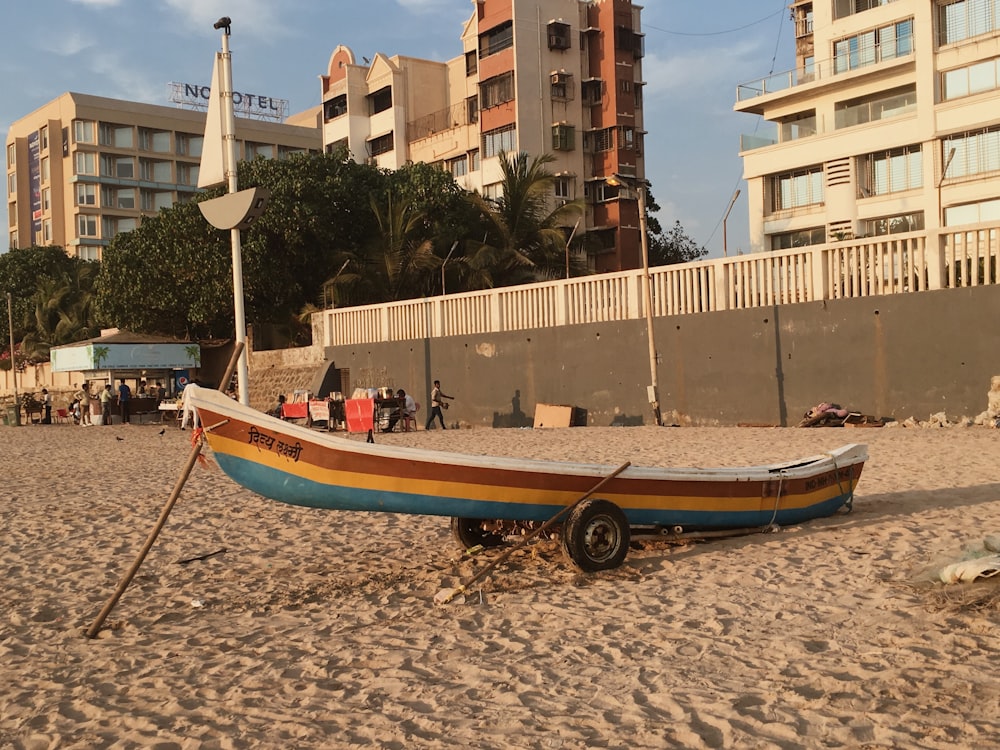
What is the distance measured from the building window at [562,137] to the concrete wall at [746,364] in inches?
812

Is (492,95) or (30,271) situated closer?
(492,95)

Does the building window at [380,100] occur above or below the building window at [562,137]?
above

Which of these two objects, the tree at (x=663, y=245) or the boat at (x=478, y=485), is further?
the tree at (x=663, y=245)

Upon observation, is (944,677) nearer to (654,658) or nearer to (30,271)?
(654,658)

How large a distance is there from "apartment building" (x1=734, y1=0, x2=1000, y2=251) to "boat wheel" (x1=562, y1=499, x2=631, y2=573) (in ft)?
86.6

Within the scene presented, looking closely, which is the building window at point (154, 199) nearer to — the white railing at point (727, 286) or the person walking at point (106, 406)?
the person walking at point (106, 406)

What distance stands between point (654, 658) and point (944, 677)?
139cm

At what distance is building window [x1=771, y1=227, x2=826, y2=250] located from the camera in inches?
1471

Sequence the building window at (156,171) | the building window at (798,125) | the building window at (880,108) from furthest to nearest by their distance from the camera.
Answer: the building window at (156,171) → the building window at (798,125) → the building window at (880,108)

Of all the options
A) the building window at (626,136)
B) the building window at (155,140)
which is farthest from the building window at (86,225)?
the building window at (626,136)

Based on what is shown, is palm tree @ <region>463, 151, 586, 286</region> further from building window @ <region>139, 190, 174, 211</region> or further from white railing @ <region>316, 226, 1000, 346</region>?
building window @ <region>139, 190, 174, 211</region>

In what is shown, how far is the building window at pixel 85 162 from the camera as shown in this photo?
73.3 metres

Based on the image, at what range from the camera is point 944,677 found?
4.64 m

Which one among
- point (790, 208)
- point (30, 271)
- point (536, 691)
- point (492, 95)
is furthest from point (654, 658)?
point (30, 271)
